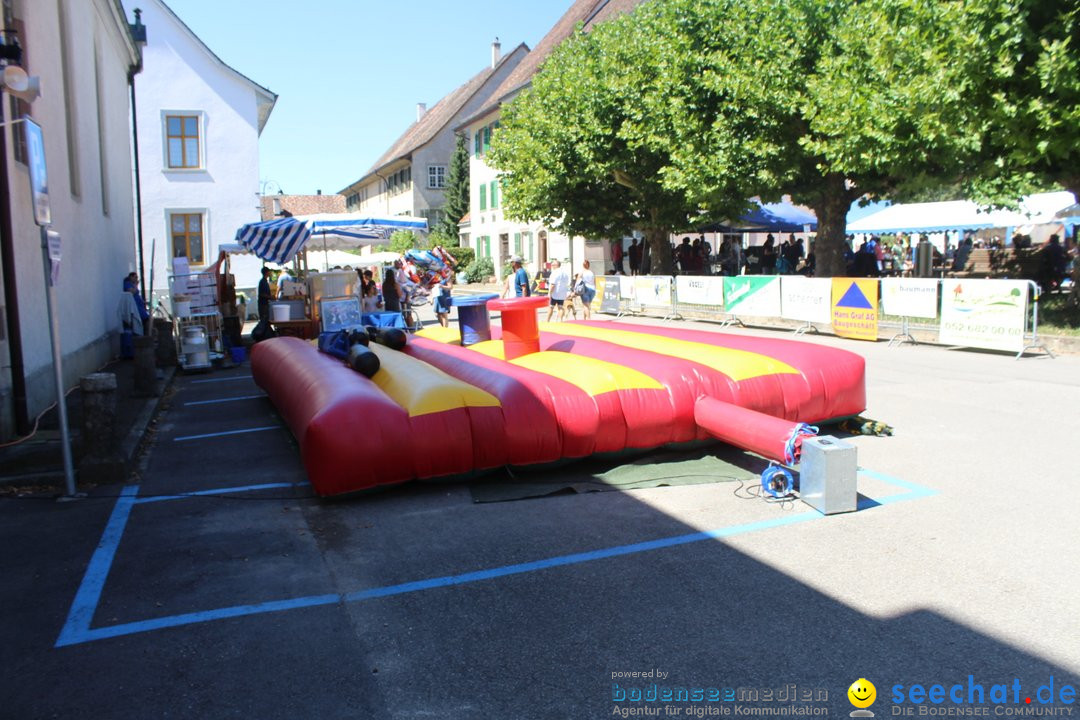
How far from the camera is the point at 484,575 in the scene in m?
4.81

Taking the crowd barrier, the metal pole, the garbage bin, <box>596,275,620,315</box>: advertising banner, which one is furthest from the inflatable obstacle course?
the garbage bin

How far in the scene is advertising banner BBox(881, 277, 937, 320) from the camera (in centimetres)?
1534

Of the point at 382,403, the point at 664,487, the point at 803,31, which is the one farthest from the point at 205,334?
the point at 803,31

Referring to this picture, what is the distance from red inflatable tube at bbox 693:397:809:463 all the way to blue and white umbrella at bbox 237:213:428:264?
12.8 m

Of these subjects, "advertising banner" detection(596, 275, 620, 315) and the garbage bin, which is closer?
"advertising banner" detection(596, 275, 620, 315)

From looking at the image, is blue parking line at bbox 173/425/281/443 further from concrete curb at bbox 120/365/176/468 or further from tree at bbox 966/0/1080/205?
tree at bbox 966/0/1080/205

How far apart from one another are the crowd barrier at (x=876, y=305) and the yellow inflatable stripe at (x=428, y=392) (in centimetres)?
1080

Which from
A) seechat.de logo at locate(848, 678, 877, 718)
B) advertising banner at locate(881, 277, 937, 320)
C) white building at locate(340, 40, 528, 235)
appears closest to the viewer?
seechat.de logo at locate(848, 678, 877, 718)

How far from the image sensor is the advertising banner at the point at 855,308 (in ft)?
53.6

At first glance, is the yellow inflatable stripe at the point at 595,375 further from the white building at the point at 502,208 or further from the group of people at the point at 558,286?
the white building at the point at 502,208

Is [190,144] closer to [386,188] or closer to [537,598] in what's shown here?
[537,598]

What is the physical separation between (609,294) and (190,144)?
15.3 meters

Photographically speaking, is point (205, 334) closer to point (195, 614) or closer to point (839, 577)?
point (195, 614)

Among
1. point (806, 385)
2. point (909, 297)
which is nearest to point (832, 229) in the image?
point (909, 297)
